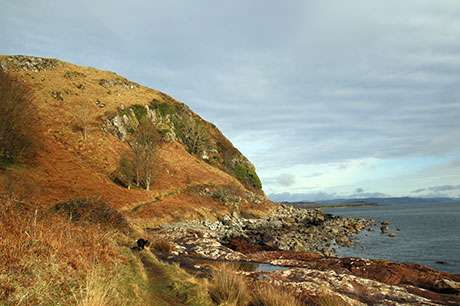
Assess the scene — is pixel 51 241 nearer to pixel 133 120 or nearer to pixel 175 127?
pixel 133 120

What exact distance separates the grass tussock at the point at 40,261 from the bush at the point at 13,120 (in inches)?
1328

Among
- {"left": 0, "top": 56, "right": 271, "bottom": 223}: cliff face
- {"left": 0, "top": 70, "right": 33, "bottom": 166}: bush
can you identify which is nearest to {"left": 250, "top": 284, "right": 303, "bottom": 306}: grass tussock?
{"left": 0, "top": 56, "right": 271, "bottom": 223}: cliff face

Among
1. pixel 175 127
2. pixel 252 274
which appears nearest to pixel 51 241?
pixel 252 274

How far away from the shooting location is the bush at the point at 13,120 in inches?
1591

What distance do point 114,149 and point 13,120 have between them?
2564 centimetres

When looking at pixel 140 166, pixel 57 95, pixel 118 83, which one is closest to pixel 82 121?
pixel 57 95

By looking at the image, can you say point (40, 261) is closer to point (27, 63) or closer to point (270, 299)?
point (270, 299)

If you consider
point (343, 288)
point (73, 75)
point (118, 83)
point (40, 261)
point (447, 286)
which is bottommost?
point (447, 286)

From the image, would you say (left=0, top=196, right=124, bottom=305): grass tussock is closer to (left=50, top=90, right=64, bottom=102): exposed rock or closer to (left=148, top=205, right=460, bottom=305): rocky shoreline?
(left=148, top=205, right=460, bottom=305): rocky shoreline

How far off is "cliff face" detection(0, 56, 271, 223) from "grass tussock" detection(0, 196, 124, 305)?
2115 cm

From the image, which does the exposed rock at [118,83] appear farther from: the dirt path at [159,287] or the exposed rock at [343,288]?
the dirt path at [159,287]

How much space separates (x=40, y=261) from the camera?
9.12 m

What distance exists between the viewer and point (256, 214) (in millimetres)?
74375

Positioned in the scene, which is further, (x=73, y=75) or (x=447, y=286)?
(x=73, y=75)
